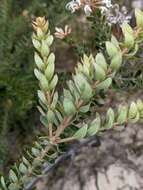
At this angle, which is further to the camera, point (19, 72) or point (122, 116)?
point (19, 72)

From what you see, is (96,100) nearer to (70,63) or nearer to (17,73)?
(17,73)

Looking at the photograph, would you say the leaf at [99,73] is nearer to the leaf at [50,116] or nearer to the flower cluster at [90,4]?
the leaf at [50,116]

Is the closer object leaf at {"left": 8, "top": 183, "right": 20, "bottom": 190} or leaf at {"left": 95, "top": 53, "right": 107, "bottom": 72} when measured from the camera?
leaf at {"left": 95, "top": 53, "right": 107, "bottom": 72}

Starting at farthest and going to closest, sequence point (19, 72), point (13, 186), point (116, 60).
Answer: point (19, 72), point (13, 186), point (116, 60)

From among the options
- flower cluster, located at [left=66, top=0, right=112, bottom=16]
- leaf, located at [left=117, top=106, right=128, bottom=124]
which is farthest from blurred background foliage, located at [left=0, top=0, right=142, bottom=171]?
leaf, located at [left=117, top=106, right=128, bottom=124]

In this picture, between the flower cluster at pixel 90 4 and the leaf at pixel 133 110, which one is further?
the flower cluster at pixel 90 4

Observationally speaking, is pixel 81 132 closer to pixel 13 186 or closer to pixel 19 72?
pixel 13 186

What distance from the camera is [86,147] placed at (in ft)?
5.73

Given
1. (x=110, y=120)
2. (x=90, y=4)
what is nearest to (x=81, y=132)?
(x=110, y=120)

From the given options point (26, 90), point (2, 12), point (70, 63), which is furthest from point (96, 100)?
point (70, 63)

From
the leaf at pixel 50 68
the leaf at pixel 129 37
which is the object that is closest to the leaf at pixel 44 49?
the leaf at pixel 50 68

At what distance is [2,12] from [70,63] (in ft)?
2.00

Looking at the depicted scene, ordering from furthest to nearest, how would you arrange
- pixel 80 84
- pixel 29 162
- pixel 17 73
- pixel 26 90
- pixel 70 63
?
pixel 70 63
pixel 17 73
pixel 26 90
pixel 29 162
pixel 80 84

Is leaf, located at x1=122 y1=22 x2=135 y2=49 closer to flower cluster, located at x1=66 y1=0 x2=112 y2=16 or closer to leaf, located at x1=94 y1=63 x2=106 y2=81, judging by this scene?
leaf, located at x1=94 y1=63 x2=106 y2=81
